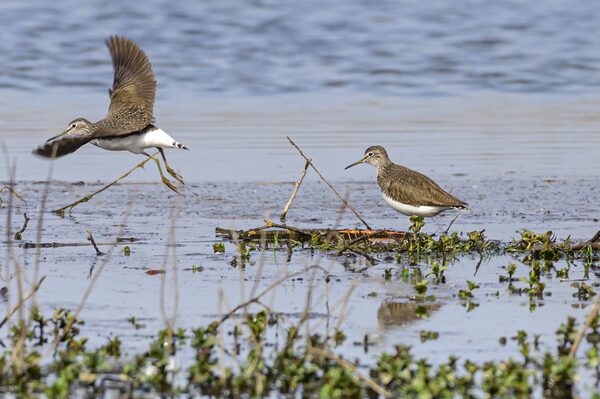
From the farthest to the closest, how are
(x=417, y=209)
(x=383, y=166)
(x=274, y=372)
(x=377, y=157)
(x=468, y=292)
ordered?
(x=377, y=157) → (x=383, y=166) → (x=417, y=209) → (x=468, y=292) → (x=274, y=372)

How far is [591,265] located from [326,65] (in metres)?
14.2

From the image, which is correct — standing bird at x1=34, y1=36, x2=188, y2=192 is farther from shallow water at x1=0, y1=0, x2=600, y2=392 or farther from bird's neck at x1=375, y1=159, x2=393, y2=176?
bird's neck at x1=375, y1=159, x2=393, y2=176

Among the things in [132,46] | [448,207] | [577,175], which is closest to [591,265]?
[448,207]

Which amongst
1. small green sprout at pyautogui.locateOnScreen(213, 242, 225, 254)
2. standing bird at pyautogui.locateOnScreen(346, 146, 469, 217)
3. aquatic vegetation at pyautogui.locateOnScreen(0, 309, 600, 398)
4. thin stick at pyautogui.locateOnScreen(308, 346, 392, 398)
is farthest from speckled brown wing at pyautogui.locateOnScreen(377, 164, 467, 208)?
thin stick at pyautogui.locateOnScreen(308, 346, 392, 398)

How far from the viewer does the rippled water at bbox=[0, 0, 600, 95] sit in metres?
20.6

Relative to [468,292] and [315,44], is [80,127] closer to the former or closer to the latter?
[468,292]

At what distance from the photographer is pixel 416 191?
394 inches

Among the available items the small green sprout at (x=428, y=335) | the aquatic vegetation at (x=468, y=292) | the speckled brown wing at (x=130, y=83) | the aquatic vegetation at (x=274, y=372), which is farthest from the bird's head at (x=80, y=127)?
the small green sprout at (x=428, y=335)

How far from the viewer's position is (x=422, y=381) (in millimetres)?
5562

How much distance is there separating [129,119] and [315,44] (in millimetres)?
13480

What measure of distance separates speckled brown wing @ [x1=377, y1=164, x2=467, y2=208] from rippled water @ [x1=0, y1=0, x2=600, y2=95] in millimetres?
9173

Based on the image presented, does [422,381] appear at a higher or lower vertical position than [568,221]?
lower

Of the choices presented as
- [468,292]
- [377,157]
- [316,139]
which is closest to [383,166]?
[377,157]

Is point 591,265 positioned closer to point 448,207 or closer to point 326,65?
point 448,207
